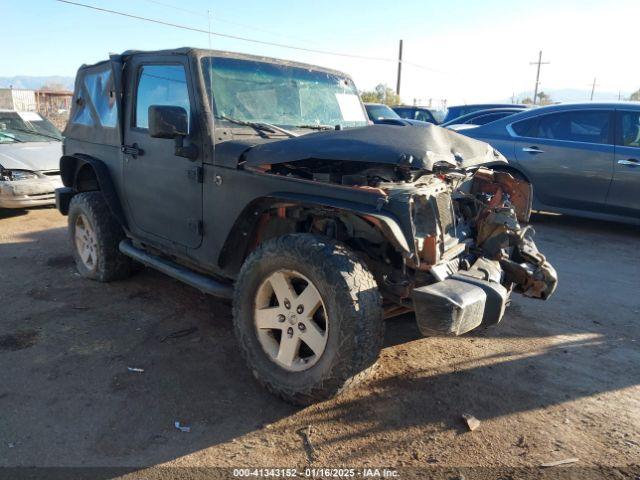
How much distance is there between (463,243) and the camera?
3.25m

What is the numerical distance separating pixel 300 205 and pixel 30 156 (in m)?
6.35

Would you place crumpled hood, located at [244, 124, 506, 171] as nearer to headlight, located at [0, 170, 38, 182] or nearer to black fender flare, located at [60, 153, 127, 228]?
black fender flare, located at [60, 153, 127, 228]

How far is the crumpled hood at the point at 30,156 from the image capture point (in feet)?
24.0

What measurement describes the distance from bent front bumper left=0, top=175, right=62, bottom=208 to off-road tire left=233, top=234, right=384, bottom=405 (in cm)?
559

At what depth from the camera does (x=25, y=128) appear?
8.57 m

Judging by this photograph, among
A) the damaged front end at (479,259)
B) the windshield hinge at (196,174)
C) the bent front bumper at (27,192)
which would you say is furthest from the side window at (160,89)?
the bent front bumper at (27,192)

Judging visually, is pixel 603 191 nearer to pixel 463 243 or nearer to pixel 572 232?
pixel 572 232

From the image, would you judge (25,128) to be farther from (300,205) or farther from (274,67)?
(300,205)

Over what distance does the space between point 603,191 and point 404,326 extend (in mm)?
4129

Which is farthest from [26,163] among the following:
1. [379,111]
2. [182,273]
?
[379,111]

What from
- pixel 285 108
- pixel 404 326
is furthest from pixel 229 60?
pixel 404 326

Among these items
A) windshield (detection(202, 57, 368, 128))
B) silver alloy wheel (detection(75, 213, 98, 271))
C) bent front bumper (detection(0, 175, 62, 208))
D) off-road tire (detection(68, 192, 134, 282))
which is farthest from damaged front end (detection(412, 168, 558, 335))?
bent front bumper (detection(0, 175, 62, 208))

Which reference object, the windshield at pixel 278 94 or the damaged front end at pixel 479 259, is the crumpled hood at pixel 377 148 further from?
the windshield at pixel 278 94

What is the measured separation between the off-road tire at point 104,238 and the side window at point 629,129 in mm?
6048
